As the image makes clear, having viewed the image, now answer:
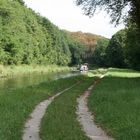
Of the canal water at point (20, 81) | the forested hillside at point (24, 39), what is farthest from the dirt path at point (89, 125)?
the forested hillside at point (24, 39)

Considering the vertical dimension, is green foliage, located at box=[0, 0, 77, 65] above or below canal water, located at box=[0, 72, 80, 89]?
above

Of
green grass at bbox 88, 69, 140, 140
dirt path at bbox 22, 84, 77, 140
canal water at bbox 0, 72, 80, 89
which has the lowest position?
canal water at bbox 0, 72, 80, 89

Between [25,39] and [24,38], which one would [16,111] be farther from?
[25,39]

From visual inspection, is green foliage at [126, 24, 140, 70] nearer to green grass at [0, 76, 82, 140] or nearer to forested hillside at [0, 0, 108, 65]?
forested hillside at [0, 0, 108, 65]

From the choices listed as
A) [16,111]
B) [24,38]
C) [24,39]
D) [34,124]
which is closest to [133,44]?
[16,111]

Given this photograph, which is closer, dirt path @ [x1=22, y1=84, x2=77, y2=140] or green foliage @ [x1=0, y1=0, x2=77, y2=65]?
dirt path @ [x1=22, y1=84, x2=77, y2=140]

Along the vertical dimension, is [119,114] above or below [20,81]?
above

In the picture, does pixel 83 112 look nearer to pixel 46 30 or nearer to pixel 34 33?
pixel 34 33

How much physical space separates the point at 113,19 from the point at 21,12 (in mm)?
96427

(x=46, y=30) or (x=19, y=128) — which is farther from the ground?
(x=46, y=30)

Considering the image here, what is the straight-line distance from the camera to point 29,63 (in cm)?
13325

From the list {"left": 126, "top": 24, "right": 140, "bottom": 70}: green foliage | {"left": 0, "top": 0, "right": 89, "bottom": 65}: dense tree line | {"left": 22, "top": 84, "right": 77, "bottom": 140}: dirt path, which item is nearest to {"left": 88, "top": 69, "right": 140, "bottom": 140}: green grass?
{"left": 22, "top": 84, "right": 77, "bottom": 140}: dirt path

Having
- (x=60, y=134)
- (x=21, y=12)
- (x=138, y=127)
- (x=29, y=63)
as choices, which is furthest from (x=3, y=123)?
(x=21, y=12)

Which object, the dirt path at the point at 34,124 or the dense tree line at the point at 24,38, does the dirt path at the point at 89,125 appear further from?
the dense tree line at the point at 24,38
